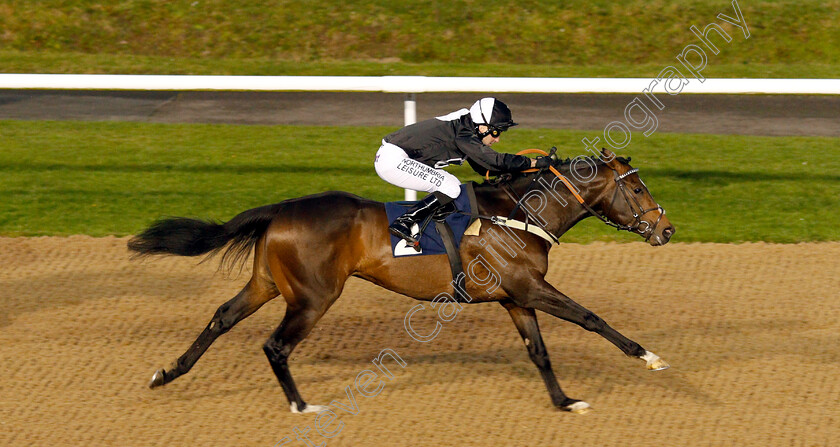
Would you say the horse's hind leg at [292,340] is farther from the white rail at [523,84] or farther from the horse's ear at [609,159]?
the white rail at [523,84]

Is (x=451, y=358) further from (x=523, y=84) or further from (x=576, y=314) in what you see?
(x=523, y=84)

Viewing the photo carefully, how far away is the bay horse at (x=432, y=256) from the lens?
215 inches

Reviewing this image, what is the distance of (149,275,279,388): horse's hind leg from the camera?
18.7 feet

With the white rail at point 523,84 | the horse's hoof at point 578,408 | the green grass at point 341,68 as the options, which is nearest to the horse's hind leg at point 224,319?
the horse's hoof at point 578,408

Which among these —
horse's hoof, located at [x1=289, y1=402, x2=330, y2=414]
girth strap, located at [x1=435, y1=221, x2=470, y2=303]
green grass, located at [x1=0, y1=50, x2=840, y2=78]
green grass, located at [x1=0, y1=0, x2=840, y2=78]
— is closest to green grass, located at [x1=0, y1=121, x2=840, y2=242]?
green grass, located at [x1=0, y1=50, x2=840, y2=78]

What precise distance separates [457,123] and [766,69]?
32.0ft

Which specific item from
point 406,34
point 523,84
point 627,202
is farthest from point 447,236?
point 406,34

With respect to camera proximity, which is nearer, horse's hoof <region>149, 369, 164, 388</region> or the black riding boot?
the black riding boot

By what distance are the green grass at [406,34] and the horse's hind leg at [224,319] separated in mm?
8948

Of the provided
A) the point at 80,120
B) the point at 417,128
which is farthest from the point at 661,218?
the point at 80,120

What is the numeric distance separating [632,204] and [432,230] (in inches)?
43.0

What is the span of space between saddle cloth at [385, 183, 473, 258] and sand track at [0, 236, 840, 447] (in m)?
0.83

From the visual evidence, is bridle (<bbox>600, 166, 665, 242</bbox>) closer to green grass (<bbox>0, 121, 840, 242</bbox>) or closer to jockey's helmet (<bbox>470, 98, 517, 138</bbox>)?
jockey's helmet (<bbox>470, 98, 517, 138</bbox>)

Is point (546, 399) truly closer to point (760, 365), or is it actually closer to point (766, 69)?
point (760, 365)
